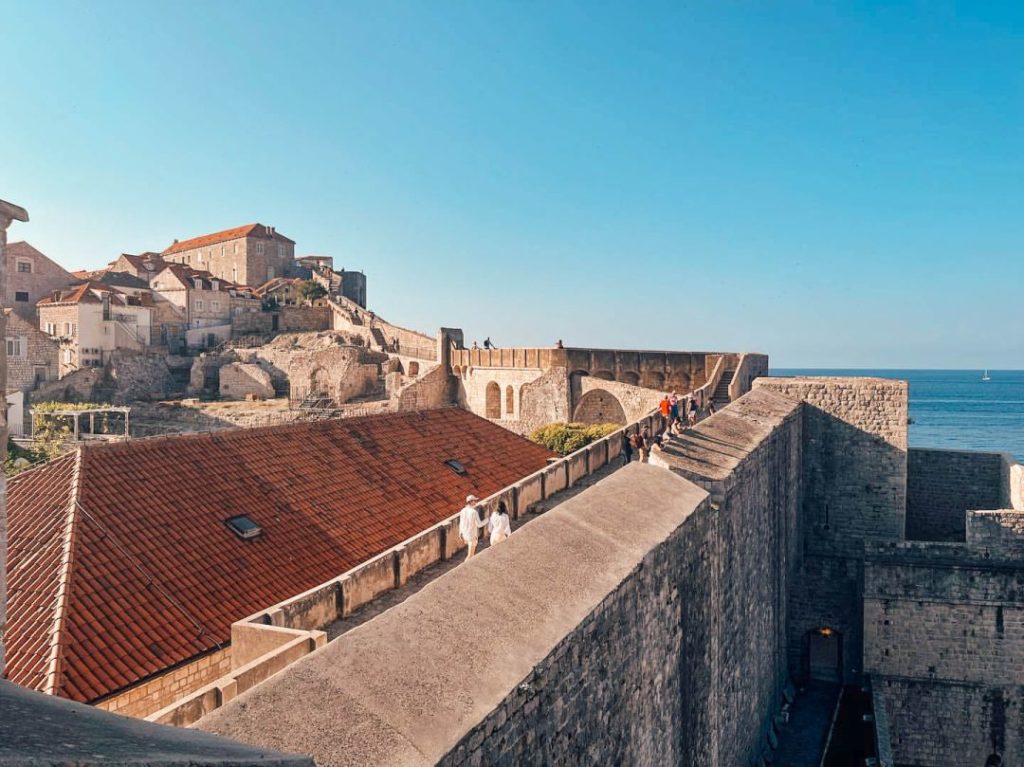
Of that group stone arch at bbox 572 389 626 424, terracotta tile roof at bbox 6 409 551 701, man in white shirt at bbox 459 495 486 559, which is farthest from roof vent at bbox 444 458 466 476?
stone arch at bbox 572 389 626 424

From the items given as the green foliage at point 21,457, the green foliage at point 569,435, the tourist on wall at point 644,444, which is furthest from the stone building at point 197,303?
the tourist on wall at point 644,444

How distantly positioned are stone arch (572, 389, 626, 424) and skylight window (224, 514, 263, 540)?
22162 millimetres

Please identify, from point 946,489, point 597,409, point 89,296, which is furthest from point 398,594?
point 89,296

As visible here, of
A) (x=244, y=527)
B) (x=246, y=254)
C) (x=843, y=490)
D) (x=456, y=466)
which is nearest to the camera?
(x=244, y=527)

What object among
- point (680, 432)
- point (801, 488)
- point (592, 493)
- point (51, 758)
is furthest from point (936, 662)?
point (51, 758)

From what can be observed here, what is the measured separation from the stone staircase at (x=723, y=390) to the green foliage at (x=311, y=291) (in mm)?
41416

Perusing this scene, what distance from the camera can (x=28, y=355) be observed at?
4500cm

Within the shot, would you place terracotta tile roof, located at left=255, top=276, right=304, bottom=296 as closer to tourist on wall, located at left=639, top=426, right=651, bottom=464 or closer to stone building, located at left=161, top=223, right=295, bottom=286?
stone building, located at left=161, top=223, right=295, bottom=286

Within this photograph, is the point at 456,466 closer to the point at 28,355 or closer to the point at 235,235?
the point at 28,355

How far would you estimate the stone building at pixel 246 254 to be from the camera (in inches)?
2785

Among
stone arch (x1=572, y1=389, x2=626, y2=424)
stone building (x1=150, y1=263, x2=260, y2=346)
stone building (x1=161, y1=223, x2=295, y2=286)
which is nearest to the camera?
stone arch (x1=572, y1=389, x2=626, y2=424)

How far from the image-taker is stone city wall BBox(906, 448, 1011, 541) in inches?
827

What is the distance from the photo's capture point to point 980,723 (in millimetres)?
15820

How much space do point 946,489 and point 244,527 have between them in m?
19.4
